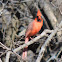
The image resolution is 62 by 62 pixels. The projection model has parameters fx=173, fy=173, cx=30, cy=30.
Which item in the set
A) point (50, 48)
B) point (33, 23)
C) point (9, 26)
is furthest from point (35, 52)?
point (33, 23)

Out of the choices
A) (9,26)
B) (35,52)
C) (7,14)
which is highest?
(7,14)

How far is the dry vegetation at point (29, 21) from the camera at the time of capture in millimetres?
4266

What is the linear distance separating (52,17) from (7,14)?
163cm

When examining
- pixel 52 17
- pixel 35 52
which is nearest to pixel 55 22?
pixel 52 17

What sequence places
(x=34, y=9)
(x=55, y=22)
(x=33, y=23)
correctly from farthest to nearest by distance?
(x=34, y=9) → (x=55, y=22) → (x=33, y=23)

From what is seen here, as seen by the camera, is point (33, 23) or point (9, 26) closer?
point (33, 23)

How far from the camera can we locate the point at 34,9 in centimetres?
464

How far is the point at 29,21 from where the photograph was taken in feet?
17.0

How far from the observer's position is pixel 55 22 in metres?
4.27

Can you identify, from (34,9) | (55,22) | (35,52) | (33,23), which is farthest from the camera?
(35,52)

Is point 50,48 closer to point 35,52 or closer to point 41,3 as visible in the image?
point 35,52

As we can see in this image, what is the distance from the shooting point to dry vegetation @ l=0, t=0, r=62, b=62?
4.27 meters

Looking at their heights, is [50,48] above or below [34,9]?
below

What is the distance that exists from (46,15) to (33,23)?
680 millimetres
